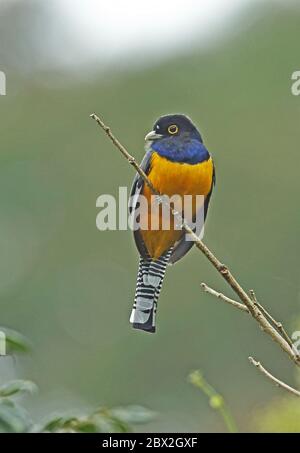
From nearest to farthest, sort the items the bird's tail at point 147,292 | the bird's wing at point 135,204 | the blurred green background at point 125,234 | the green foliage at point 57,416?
1. the green foliage at point 57,416
2. the bird's tail at point 147,292
3. the bird's wing at point 135,204
4. the blurred green background at point 125,234

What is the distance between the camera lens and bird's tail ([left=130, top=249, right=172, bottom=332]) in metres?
1.90

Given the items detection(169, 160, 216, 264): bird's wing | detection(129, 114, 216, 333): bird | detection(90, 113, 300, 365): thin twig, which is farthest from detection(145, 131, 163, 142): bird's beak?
detection(90, 113, 300, 365): thin twig

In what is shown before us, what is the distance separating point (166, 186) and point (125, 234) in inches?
118

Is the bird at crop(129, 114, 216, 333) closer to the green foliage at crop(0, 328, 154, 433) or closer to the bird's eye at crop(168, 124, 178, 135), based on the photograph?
the bird's eye at crop(168, 124, 178, 135)

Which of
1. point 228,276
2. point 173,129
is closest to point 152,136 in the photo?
point 173,129

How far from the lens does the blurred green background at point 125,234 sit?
5.49 metres

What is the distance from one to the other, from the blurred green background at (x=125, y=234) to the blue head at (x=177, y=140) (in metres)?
2.62

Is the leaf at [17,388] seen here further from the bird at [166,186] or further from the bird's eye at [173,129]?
the bird's eye at [173,129]

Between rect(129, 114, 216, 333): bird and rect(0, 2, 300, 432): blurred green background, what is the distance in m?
2.63

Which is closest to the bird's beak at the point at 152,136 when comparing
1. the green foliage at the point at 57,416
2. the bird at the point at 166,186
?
the bird at the point at 166,186
